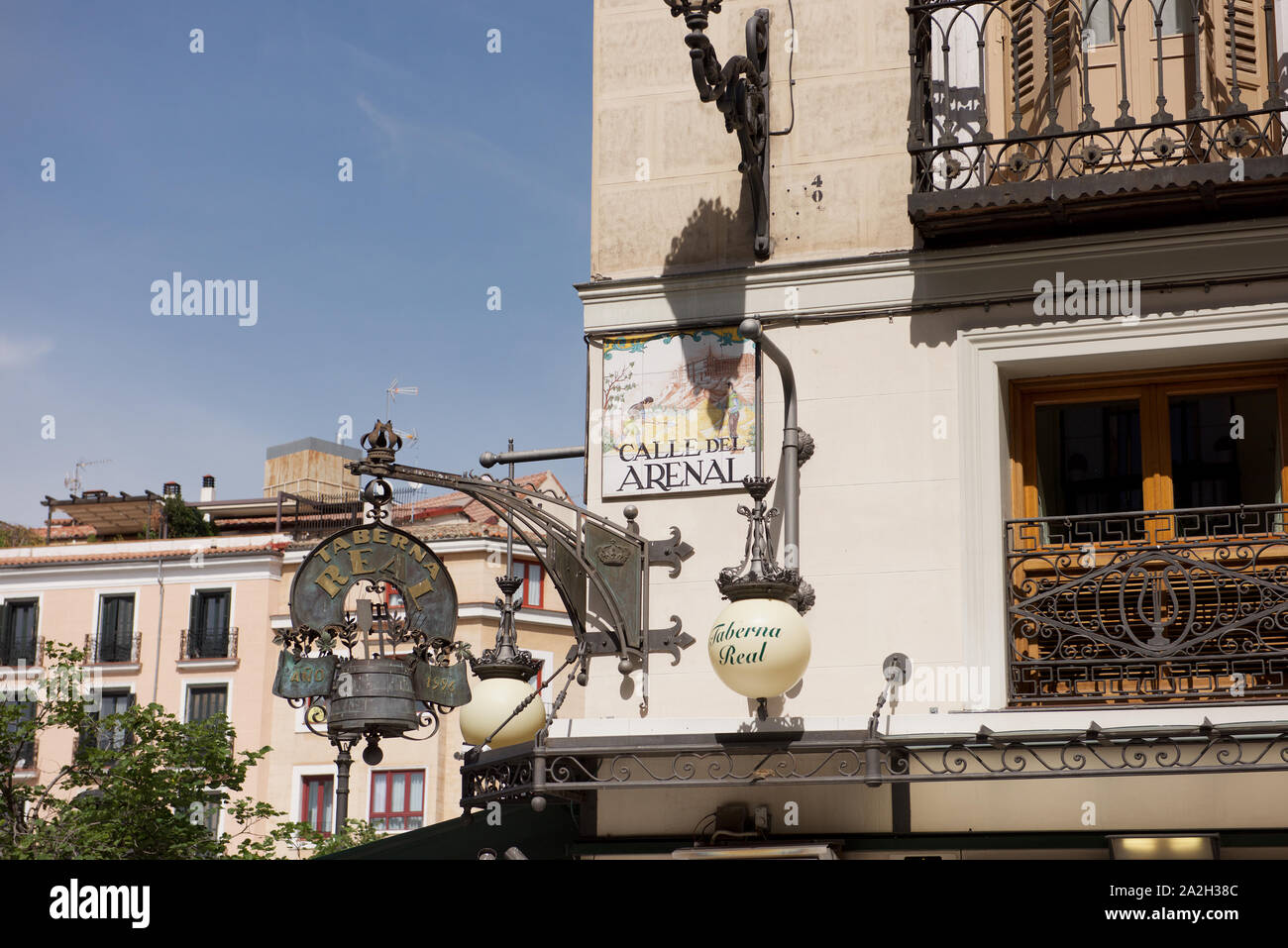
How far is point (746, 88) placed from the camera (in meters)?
10.2

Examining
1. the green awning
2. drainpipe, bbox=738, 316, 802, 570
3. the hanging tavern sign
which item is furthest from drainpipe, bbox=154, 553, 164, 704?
drainpipe, bbox=738, 316, 802, 570

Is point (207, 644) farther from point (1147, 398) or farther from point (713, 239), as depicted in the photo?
point (1147, 398)

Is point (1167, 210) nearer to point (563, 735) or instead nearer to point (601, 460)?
point (601, 460)

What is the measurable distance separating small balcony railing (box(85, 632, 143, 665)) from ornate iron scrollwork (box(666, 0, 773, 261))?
142 ft

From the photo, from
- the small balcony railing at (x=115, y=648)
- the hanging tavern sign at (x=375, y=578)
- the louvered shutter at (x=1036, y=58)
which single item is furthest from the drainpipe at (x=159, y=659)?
the louvered shutter at (x=1036, y=58)

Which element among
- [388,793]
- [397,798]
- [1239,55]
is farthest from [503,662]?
[388,793]

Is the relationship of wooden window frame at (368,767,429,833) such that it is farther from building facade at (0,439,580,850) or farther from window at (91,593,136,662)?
window at (91,593,136,662)

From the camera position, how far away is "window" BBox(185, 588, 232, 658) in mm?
49375

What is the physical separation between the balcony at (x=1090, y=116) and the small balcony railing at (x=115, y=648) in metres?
43.7

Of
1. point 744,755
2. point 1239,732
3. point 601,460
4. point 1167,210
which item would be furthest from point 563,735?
point 1167,210

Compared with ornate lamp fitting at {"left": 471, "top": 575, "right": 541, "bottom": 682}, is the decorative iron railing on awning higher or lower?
lower

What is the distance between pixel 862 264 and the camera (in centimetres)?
1042
